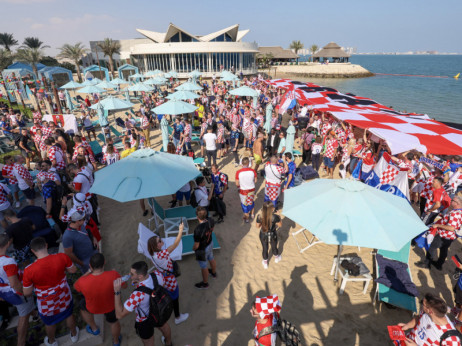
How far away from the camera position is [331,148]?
27.4 ft

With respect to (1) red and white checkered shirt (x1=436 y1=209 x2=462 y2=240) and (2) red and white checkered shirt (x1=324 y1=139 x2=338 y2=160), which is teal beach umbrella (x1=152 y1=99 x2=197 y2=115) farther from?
(1) red and white checkered shirt (x1=436 y1=209 x2=462 y2=240)

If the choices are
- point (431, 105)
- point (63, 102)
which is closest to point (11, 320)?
point (63, 102)

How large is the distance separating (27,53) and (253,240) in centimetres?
3530

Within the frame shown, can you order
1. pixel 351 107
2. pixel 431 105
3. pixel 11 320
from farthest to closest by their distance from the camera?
pixel 431 105, pixel 351 107, pixel 11 320

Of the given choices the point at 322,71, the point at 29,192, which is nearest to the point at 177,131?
the point at 29,192

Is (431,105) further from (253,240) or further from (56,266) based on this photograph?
(56,266)

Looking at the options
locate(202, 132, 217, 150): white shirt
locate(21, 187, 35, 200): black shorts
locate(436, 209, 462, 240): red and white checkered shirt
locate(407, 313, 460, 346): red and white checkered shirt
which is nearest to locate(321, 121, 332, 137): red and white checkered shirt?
locate(202, 132, 217, 150): white shirt

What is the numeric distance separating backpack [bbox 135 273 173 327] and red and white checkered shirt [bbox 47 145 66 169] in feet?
19.3

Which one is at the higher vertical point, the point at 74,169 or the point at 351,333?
the point at 74,169

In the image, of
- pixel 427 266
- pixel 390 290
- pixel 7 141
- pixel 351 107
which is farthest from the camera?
pixel 7 141

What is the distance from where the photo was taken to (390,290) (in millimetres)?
4105

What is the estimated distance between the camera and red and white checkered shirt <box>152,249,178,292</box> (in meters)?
3.34

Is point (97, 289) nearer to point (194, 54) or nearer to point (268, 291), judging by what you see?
point (268, 291)

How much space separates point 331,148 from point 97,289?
7.84m
